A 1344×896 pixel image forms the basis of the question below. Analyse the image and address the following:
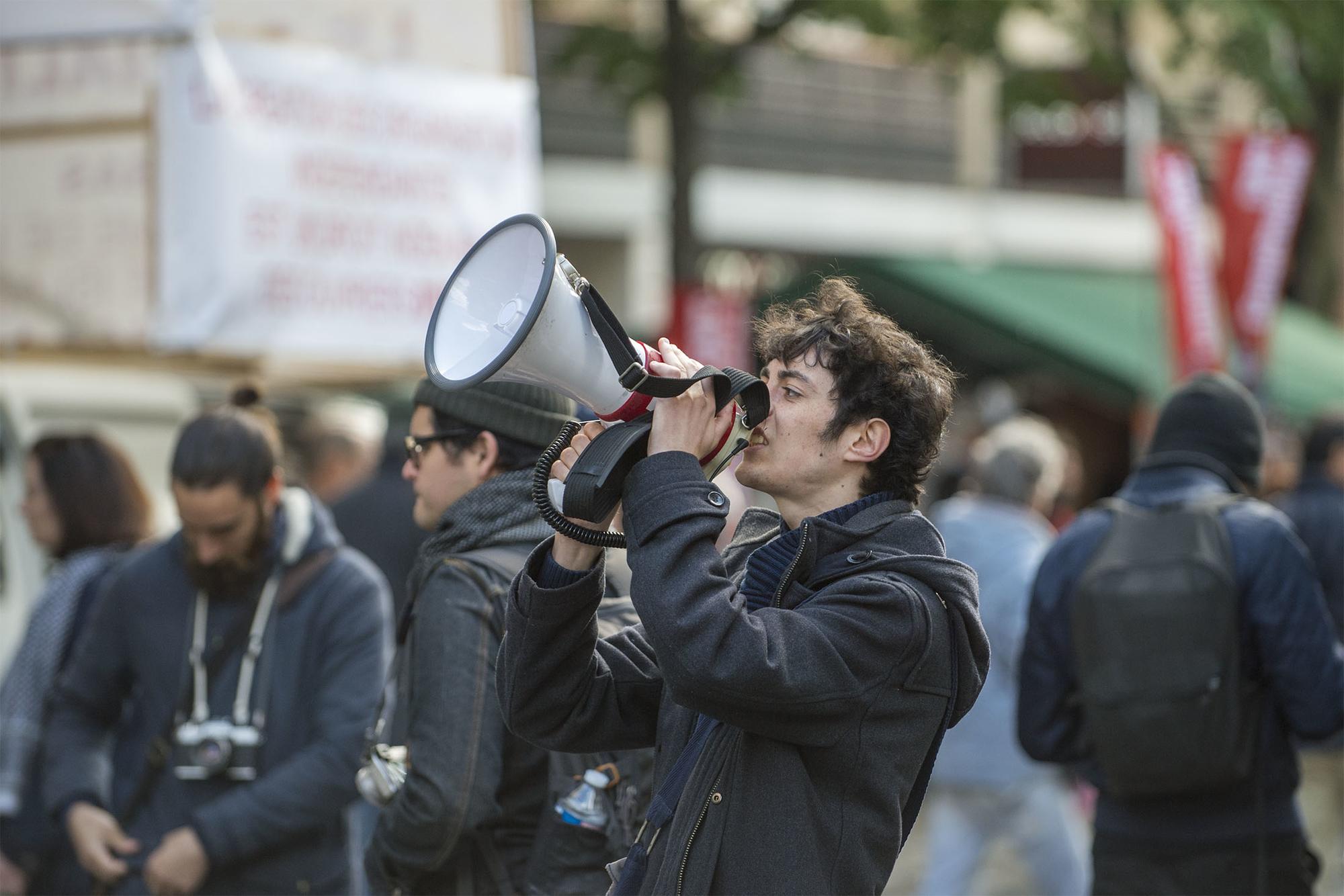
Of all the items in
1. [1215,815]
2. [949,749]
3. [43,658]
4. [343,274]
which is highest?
[343,274]

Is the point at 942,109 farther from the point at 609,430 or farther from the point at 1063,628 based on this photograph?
the point at 609,430

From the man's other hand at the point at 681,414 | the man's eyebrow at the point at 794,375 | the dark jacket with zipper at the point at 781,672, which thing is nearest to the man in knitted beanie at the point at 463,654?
the dark jacket with zipper at the point at 781,672

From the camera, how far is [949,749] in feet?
20.6

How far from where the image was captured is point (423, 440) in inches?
142

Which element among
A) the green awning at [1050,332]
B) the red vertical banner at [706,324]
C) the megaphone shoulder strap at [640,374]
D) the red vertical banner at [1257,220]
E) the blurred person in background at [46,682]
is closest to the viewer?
the megaphone shoulder strap at [640,374]

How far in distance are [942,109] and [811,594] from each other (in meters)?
17.2

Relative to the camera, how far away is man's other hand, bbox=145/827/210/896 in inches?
152

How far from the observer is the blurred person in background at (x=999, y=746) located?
621cm

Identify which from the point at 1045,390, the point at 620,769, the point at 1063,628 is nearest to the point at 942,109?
the point at 1045,390

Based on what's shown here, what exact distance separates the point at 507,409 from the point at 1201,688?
1.80 meters

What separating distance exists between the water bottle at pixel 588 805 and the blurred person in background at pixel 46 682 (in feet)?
6.25

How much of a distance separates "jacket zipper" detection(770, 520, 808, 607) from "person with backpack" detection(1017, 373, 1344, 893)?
1849 millimetres

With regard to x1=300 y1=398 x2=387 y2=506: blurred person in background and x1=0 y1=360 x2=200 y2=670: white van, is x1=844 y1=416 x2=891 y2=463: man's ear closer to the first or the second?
x1=0 y1=360 x2=200 y2=670: white van

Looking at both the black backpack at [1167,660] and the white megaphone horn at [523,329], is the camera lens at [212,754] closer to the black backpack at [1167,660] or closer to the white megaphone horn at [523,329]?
the white megaphone horn at [523,329]
